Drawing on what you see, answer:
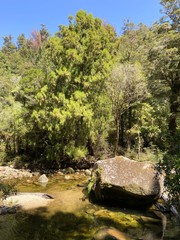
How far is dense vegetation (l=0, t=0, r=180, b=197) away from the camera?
15.0 m

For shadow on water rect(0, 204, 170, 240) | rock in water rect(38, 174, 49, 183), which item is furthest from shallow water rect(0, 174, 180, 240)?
rock in water rect(38, 174, 49, 183)

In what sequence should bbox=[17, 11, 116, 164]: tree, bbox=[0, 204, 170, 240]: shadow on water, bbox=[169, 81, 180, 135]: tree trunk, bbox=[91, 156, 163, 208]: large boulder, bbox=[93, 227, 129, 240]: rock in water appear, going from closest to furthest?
bbox=[93, 227, 129, 240]: rock in water < bbox=[0, 204, 170, 240]: shadow on water < bbox=[91, 156, 163, 208]: large boulder < bbox=[17, 11, 116, 164]: tree < bbox=[169, 81, 180, 135]: tree trunk

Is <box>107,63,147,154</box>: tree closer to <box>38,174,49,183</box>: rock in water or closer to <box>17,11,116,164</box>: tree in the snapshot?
<box>17,11,116,164</box>: tree

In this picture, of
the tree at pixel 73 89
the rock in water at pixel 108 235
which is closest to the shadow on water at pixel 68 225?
the rock in water at pixel 108 235

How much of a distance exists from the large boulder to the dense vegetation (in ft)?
14.1

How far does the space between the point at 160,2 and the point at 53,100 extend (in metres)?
9.75

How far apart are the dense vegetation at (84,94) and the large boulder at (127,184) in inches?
169

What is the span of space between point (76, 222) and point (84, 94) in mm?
8801

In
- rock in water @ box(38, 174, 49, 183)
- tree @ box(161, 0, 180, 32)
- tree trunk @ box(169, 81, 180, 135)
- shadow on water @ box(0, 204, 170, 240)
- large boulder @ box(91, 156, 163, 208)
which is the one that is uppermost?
tree @ box(161, 0, 180, 32)

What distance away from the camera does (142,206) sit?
930cm

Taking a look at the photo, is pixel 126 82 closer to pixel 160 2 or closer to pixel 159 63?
pixel 159 63

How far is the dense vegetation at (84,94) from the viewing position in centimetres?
1496

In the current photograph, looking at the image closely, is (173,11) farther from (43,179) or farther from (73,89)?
(43,179)

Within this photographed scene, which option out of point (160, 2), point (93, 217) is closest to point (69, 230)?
point (93, 217)
